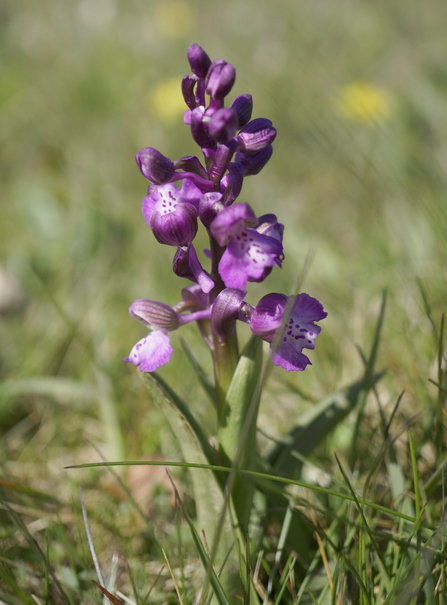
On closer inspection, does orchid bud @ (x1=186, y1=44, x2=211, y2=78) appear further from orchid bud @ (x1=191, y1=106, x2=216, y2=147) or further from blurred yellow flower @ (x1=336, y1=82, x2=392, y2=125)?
blurred yellow flower @ (x1=336, y1=82, x2=392, y2=125)

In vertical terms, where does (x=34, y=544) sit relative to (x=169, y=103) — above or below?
below

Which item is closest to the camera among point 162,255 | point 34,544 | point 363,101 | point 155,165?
point 34,544

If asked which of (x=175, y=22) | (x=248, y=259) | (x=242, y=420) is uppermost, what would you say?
(x=175, y=22)

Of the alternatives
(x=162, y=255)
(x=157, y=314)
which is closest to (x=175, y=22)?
(x=162, y=255)

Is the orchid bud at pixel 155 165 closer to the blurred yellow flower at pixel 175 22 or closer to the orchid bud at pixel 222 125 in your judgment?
the orchid bud at pixel 222 125

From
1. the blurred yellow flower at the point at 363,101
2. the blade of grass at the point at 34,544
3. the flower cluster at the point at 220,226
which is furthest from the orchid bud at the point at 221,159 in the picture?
the blurred yellow flower at the point at 363,101

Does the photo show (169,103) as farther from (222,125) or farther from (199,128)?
(222,125)
